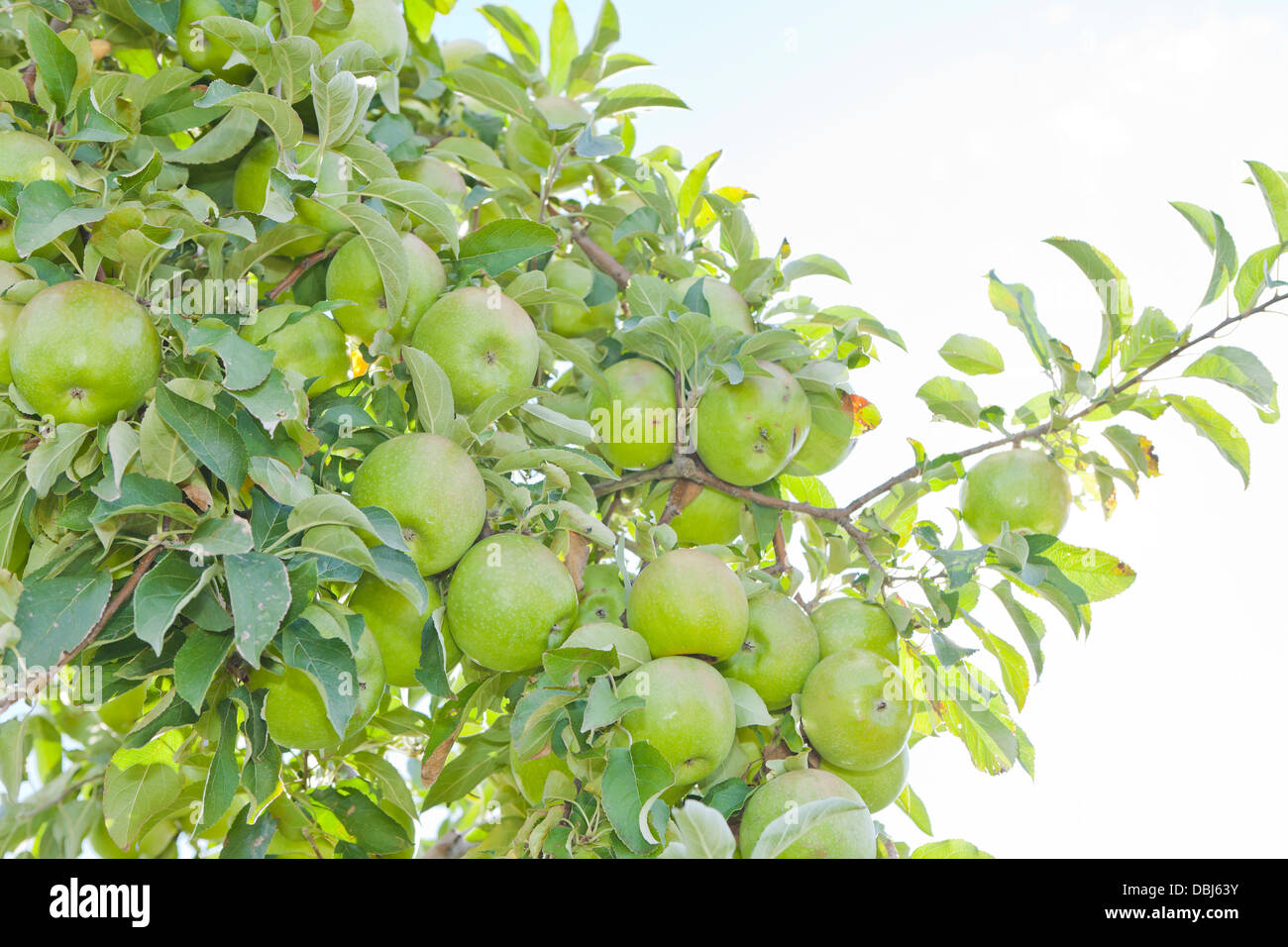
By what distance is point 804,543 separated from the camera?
2111mm

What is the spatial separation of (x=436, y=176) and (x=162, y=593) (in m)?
1.22

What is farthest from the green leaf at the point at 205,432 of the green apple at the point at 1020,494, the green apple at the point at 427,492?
the green apple at the point at 1020,494

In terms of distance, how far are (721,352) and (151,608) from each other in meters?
1.10

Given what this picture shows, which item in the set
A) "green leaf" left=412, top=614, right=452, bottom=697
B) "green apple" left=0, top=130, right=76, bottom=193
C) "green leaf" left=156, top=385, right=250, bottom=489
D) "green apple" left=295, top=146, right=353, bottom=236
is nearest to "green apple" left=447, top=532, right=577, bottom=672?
"green leaf" left=412, top=614, right=452, bottom=697

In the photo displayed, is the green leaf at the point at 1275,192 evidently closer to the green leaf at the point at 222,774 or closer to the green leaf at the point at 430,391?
the green leaf at the point at 430,391

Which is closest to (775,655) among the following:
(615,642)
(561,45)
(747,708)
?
(747,708)

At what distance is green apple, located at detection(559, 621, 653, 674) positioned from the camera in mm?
1480

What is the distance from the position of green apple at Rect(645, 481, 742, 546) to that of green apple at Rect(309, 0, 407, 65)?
3.67 feet

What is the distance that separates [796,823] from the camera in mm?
1385

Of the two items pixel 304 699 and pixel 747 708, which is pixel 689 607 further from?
pixel 304 699

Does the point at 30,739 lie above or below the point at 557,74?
below

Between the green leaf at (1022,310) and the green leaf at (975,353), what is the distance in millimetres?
93
